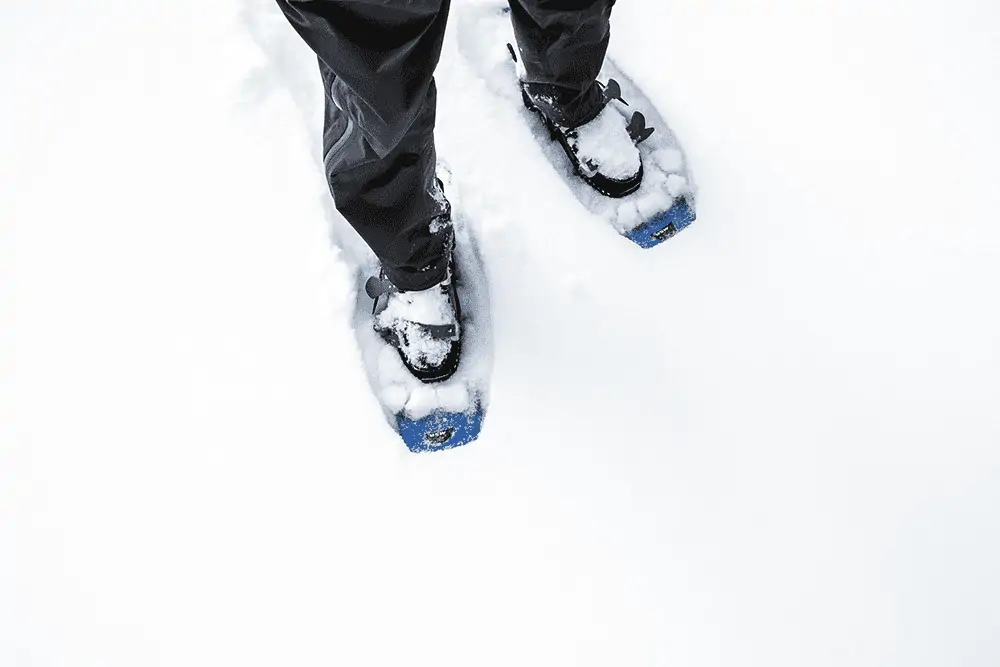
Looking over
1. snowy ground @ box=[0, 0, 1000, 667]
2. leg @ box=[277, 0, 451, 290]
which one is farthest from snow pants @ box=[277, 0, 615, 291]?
snowy ground @ box=[0, 0, 1000, 667]

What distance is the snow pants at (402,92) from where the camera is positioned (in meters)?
0.62

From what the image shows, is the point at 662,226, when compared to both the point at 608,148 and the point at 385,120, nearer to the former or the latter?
the point at 608,148

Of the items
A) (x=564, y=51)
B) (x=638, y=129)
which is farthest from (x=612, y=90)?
(x=564, y=51)

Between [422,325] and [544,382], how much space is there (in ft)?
0.73

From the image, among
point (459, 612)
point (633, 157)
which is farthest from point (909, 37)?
point (459, 612)

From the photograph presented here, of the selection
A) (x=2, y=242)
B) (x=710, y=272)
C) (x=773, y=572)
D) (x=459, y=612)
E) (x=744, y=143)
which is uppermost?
(x=2, y=242)

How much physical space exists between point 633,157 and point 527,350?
0.39m

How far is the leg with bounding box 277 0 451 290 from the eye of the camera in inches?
24.3

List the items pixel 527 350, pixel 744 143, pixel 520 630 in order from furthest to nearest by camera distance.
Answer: pixel 744 143
pixel 527 350
pixel 520 630

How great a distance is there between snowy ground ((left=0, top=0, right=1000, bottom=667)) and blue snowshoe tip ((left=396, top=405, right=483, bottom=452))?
0.03m

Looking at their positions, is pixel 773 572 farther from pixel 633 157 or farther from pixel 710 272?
pixel 633 157

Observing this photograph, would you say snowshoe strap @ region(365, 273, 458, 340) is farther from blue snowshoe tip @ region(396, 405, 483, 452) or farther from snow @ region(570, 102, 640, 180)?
snow @ region(570, 102, 640, 180)

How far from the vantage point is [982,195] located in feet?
3.80

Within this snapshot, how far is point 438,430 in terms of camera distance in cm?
106
